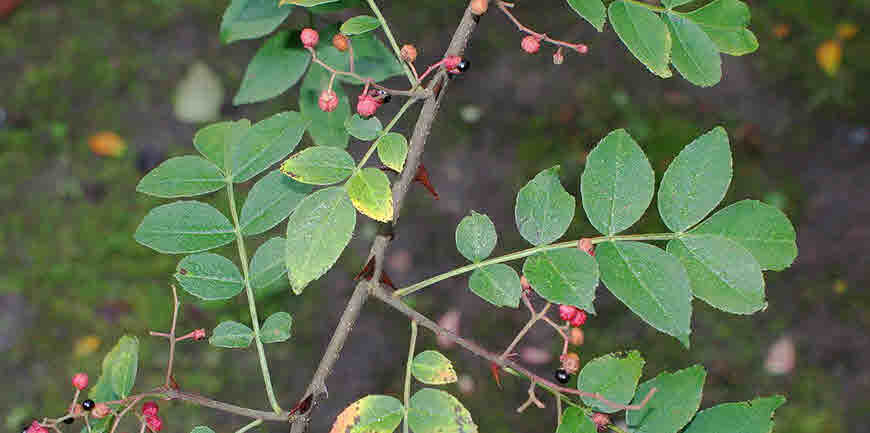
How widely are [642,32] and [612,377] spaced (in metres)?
0.51

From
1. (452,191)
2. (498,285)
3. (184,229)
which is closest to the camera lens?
(498,285)

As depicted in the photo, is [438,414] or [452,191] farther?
[452,191]

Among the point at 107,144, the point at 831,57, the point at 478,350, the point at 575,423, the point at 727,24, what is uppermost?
the point at 727,24

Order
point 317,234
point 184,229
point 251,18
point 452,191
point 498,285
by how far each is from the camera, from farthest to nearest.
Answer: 1. point 452,191
2. point 251,18
3. point 184,229
4. point 498,285
5. point 317,234

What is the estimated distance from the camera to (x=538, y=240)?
1.15m

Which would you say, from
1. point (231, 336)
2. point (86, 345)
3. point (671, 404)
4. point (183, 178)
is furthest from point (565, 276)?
point (86, 345)

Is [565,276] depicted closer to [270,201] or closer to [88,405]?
[270,201]

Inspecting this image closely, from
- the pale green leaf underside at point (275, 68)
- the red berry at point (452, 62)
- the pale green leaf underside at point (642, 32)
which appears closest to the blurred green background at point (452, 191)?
the pale green leaf underside at point (275, 68)

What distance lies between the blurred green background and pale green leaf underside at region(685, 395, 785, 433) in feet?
6.53

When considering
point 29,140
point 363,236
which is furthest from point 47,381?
point 363,236

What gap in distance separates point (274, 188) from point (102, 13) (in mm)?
2896

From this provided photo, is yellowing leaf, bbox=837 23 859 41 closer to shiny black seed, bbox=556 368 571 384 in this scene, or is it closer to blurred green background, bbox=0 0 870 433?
blurred green background, bbox=0 0 870 433

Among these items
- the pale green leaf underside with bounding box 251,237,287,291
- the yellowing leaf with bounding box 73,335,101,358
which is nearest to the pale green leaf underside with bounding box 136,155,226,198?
the pale green leaf underside with bounding box 251,237,287,291

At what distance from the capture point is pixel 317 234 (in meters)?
1.02
